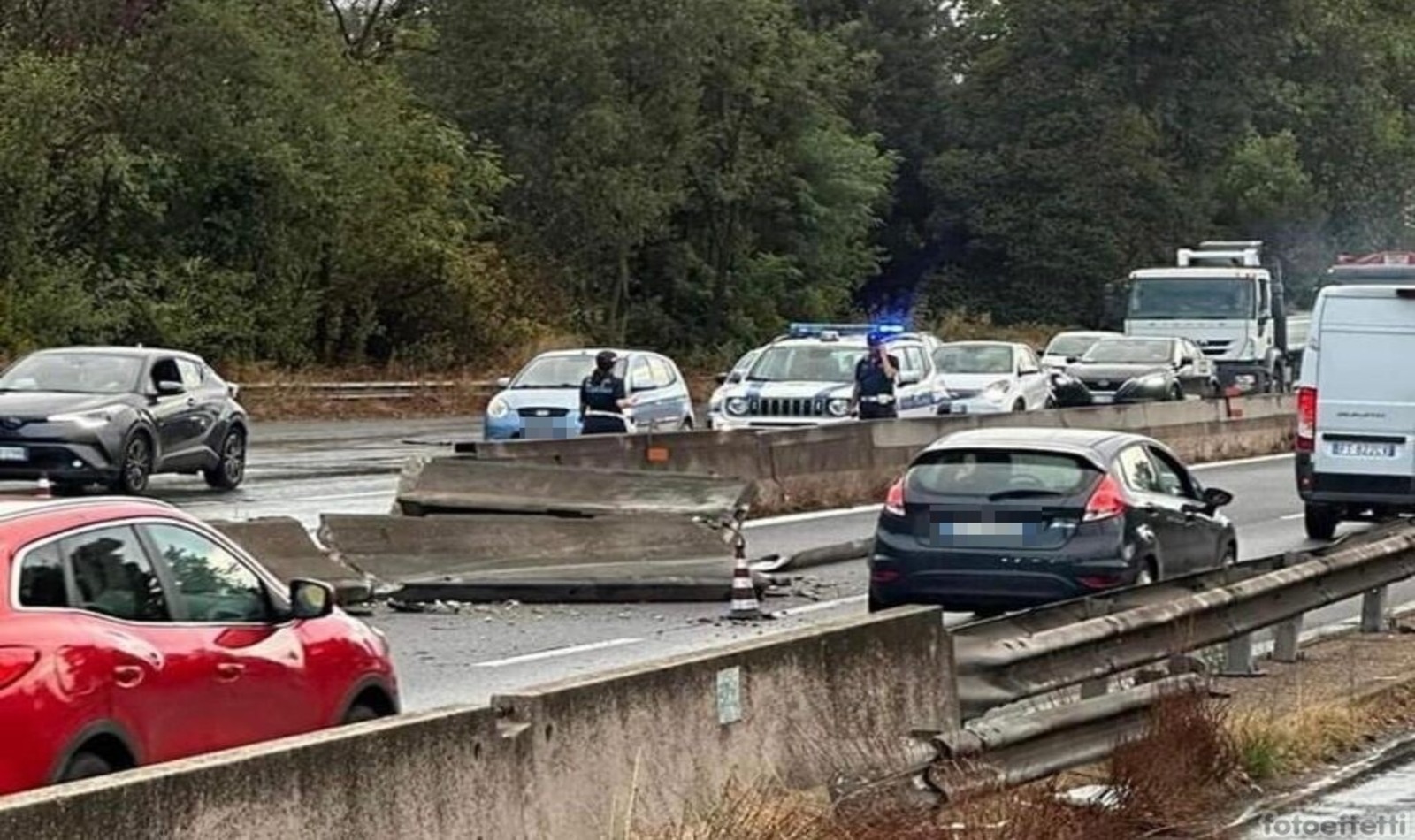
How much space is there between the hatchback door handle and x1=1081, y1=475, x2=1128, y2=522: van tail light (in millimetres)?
9033

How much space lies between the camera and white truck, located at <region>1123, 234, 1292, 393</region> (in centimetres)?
5028

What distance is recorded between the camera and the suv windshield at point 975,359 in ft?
127

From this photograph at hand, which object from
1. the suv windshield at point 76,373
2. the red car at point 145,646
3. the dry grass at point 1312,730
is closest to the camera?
the red car at point 145,646

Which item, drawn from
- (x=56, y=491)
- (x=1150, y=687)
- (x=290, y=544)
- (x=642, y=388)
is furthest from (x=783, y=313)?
(x=1150, y=687)

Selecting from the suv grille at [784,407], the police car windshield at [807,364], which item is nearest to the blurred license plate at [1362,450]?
the suv grille at [784,407]

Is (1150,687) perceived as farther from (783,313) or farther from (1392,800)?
(783,313)

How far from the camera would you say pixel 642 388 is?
33344mm

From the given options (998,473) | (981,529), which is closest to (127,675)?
(981,529)

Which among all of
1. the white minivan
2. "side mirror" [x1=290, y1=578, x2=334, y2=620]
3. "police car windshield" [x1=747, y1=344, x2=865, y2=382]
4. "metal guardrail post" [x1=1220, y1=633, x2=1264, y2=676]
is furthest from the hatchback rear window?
"police car windshield" [x1=747, y1=344, x2=865, y2=382]

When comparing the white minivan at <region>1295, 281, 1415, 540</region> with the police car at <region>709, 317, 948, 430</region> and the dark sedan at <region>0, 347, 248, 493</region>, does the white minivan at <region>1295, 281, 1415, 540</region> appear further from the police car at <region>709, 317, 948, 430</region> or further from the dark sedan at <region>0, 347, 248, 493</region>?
the dark sedan at <region>0, 347, 248, 493</region>

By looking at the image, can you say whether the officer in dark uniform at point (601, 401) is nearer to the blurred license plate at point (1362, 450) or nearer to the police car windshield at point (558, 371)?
the police car windshield at point (558, 371)

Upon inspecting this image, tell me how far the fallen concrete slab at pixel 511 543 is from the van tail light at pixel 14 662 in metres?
10.9

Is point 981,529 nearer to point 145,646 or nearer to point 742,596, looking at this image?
point 742,596

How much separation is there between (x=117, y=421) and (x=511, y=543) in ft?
23.2
